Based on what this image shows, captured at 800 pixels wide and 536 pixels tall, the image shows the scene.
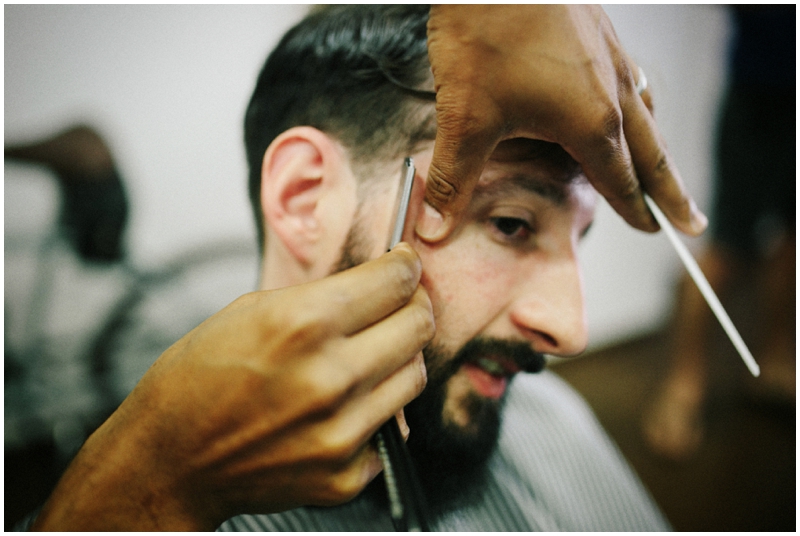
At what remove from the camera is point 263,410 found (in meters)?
0.32

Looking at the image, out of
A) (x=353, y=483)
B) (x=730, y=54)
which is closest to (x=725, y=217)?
(x=730, y=54)

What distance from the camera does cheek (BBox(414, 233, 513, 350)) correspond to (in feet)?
1.46

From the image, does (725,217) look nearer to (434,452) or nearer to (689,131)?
(689,131)

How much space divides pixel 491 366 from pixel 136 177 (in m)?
0.54

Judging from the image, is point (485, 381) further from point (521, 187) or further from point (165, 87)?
point (165, 87)

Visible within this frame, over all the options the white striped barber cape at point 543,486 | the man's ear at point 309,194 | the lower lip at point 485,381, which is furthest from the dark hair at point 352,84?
the white striped barber cape at point 543,486

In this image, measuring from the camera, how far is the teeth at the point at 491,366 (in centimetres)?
49

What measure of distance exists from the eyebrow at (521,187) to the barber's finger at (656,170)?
0.08 m

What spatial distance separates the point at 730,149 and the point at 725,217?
0.14 metres

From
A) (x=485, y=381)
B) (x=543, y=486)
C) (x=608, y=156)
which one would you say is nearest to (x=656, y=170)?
(x=608, y=156)

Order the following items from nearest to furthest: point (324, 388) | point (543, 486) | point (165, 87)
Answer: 1. point (324, 388)
2. point (165, 87)
3. point (543, 486)

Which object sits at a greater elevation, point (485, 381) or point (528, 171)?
point (528, 171)

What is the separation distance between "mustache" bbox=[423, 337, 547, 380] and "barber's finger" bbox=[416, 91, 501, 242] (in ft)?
0.42

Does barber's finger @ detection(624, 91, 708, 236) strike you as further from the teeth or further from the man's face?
the teeth
